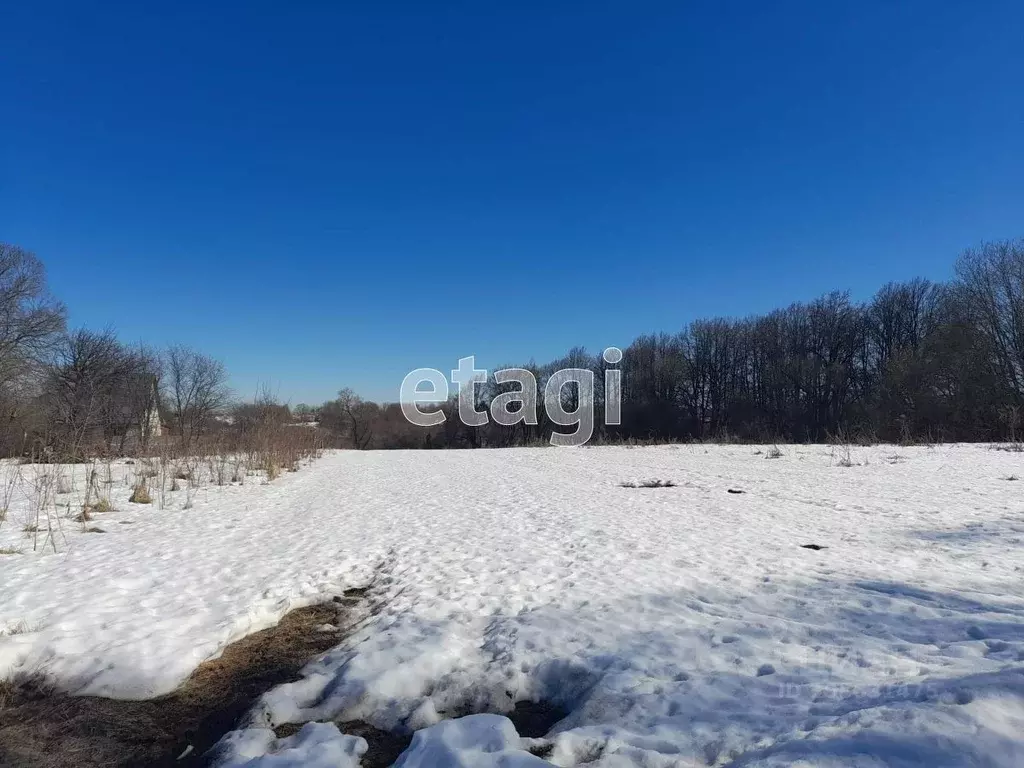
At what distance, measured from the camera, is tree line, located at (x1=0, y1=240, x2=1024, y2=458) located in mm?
18562

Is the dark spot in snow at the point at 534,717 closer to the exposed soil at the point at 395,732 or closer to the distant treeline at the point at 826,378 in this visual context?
the exposed soil at the point at 395,732

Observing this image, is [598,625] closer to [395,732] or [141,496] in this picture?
[395,732]

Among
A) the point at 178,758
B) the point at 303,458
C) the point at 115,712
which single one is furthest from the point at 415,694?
the point at 303,458

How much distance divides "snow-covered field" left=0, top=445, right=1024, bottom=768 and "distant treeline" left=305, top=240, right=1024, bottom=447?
20009 mm

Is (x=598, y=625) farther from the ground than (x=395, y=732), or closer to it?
farther from the ground

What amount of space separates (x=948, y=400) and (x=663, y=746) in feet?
120

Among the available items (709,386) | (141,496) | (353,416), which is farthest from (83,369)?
(709,386)

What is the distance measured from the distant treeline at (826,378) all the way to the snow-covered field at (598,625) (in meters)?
20.0

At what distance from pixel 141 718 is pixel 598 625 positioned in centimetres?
285

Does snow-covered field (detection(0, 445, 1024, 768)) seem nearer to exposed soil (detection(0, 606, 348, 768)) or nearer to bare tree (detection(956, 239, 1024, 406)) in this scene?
exposed soil (detection(0, 606, 348, 768))

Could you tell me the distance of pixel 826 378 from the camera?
4759 centimetres

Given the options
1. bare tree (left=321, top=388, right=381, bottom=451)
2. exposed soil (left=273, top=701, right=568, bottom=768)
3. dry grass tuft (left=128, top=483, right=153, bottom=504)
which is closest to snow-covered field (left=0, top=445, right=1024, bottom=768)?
exposed soil (left=273, top=701, right=568, bottom=768)

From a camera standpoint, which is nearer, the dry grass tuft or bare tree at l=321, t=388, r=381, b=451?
the dry grass tuft

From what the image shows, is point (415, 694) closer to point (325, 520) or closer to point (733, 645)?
point (733, 645)
